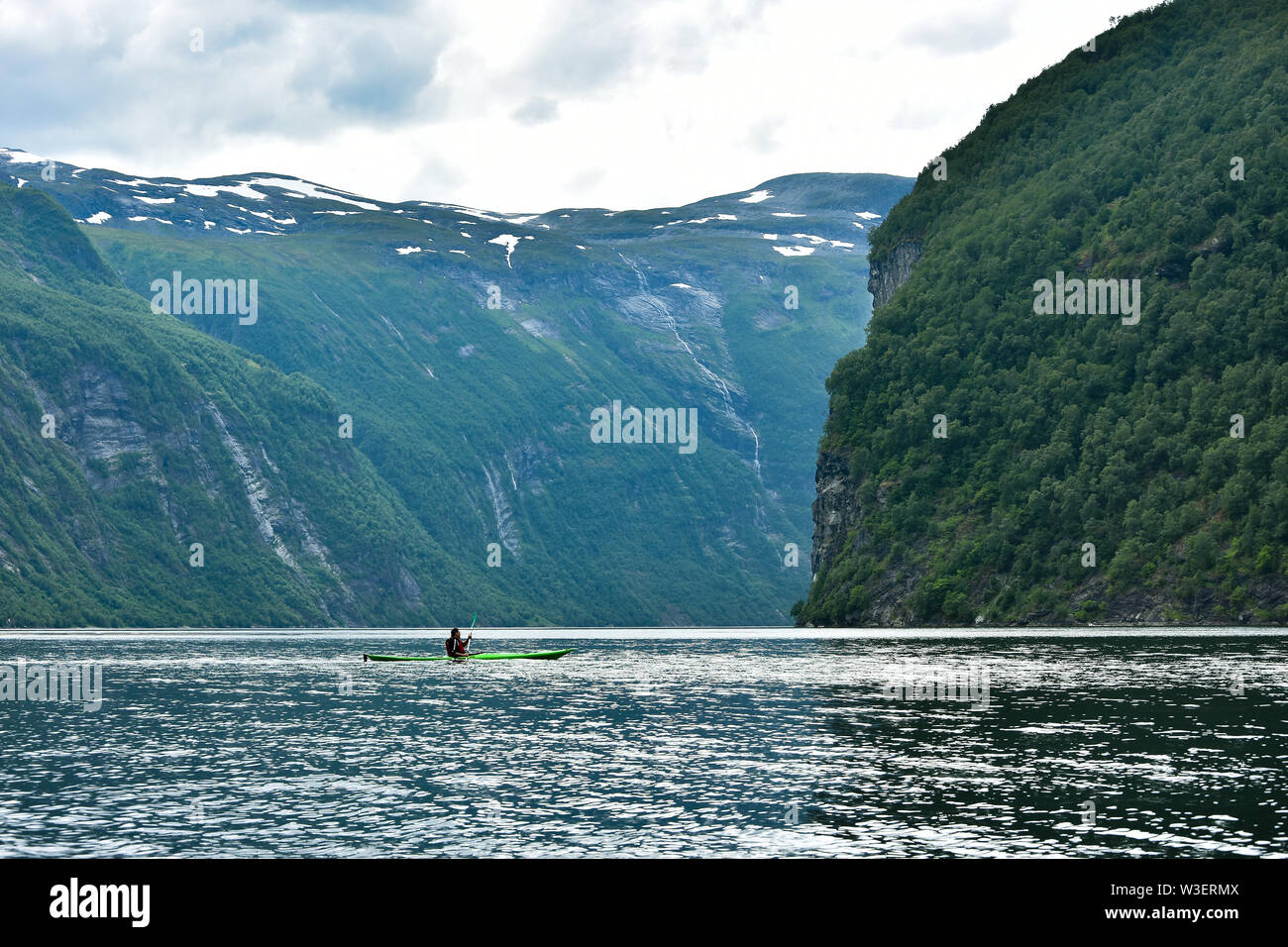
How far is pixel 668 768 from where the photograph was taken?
47125 mm

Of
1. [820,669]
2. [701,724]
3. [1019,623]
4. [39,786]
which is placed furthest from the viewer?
[1019,623]

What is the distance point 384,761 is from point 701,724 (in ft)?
58.7

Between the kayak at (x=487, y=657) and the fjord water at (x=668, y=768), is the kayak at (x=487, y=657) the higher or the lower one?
the lower one

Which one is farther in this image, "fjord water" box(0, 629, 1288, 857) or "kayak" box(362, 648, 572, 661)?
"kayak" box(362, 648, 572, 661)

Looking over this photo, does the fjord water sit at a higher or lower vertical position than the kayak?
higher

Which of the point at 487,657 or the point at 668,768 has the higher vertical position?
the point at 668,768

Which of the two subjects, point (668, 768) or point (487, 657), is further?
point (487, 657)

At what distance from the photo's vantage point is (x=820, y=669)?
4183 inches

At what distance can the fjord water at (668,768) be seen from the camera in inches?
1328

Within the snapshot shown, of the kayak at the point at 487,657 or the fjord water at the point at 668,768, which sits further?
the kayak at the point at 487,657

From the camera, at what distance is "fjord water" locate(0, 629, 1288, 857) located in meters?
33.7
